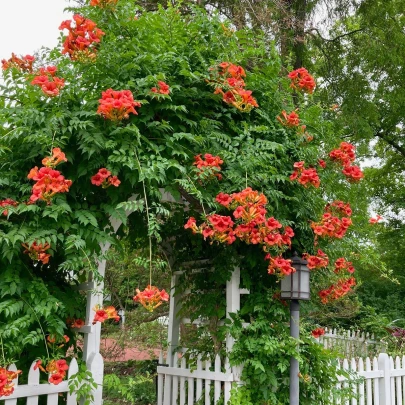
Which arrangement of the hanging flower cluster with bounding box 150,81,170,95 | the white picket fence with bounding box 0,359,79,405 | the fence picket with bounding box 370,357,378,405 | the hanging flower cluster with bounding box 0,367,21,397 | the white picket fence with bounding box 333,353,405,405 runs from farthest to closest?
the fence picket with bounding box 370,357,378,405
the white picket fence with bounding box 333,353,405,405
the hanging flower cluster with bounding box 150,81,170,95
the white picket fence with bounding box 0,359,79,405
the hanging flower cluster with bounding box 0,367,21,397

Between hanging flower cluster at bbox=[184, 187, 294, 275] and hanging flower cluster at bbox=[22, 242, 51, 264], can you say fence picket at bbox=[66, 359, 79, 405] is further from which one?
hanging flower cluster at bbox=[184, 187, 294, 275]

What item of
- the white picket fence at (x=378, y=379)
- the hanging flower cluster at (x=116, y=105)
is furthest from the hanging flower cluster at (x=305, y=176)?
the white picket fence at (x=378, y=379)

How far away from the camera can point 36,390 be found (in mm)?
2971

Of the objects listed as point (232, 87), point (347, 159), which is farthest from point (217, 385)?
point (232, 87)

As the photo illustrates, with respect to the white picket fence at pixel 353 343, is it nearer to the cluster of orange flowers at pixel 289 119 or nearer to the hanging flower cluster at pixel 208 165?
the cluster of orange flowers at pixel 289 119

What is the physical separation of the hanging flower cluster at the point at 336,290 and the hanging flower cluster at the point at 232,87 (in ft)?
5.26

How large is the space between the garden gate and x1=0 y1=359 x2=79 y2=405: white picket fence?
3.81ft

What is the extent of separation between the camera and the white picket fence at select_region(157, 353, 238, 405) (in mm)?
3750

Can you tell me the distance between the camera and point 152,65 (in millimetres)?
3273

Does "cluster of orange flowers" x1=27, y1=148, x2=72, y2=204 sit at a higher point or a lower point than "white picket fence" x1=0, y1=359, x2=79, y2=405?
higher

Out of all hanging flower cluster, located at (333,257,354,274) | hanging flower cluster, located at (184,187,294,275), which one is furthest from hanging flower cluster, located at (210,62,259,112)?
hanging flower cluster, located at (333,257,354,274)

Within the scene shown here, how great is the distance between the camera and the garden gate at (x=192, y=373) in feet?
12.2

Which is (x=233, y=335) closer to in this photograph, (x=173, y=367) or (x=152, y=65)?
(x=173, y=367)

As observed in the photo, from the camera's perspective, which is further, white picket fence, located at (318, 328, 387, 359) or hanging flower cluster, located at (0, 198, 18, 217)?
white picket fence, located at (318, 328, 387, 359)
